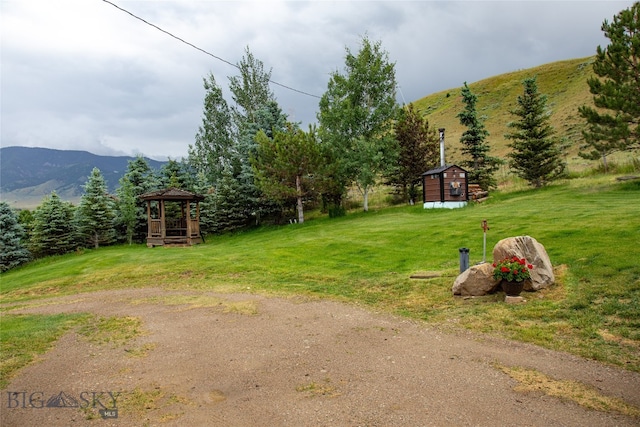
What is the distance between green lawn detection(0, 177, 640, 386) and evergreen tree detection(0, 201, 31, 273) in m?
10.5

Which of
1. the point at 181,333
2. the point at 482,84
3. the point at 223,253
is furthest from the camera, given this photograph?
the point at 482,84

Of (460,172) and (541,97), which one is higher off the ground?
(541,97)

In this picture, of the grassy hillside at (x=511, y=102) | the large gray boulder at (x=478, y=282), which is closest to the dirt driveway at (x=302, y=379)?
the large gray boulder at (x=478, y=282)

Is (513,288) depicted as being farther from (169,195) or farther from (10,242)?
(10,242)

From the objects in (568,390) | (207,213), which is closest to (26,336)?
(568,390)

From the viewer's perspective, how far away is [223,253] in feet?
63.0

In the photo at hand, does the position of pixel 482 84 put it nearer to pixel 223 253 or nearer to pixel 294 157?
pixel 294 157

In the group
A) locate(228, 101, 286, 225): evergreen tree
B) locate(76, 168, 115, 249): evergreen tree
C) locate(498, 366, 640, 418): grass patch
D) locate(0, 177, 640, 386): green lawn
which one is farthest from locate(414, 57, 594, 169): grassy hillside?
locate(498, 366, 640, 418): grass patch

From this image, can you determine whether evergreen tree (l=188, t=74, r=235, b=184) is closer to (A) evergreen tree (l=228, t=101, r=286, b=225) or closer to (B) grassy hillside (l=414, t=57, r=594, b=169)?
(A) evergreen tree (l=228, t=101, r=286, b=225)

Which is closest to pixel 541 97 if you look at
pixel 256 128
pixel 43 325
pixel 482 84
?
pixel 256 128

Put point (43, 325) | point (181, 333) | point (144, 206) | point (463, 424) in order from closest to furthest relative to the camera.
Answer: point (463, 424)
point (181, 333)
point (43, 325)
point (144, 206)

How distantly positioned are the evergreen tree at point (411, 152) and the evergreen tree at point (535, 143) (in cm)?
611

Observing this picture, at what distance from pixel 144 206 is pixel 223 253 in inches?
620

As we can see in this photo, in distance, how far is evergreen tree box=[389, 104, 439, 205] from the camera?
3055 cm
